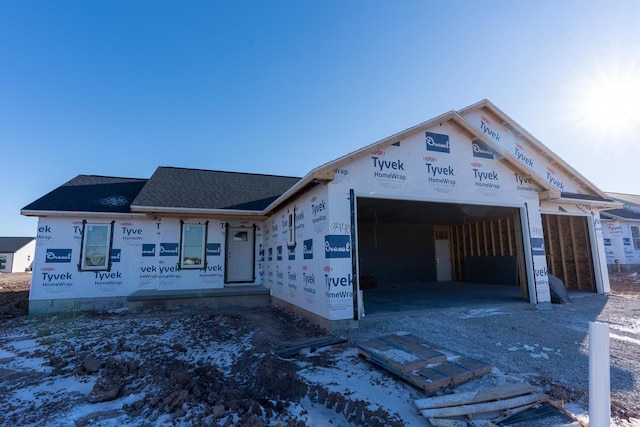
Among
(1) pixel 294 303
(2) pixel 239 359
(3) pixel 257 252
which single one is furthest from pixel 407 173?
(3) pixel 257 252

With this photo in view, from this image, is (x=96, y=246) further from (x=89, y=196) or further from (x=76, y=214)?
(x=89, y=196)

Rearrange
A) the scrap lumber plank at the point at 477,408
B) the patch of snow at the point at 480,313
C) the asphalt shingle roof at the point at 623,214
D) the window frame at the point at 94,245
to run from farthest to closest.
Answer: the asphalt shingle roof at the point at 623,214 < the window frame at the point at 94,245 < the patch of snow at the point at 480,313 < the scrap lumber plank at the point at 477,408

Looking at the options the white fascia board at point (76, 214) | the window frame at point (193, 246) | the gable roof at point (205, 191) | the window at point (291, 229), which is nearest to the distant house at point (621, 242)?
the gable roof at point (205, 191)

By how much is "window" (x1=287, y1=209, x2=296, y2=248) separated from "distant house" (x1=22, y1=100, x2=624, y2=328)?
10 cm

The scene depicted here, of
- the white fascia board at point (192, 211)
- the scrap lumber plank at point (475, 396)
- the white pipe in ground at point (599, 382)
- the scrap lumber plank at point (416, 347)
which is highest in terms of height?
the white fascia board at point (192, 211)

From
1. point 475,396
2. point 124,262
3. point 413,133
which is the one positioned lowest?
point 475,396

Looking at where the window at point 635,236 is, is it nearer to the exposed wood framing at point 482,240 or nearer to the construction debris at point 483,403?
the exposed wood framing at point 482,240

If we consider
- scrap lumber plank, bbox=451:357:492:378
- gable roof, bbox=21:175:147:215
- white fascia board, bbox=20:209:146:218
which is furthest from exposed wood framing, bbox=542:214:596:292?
gable roof, bbox=21:175:147:215

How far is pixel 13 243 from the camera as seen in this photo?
116 ft

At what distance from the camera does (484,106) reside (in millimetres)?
13055

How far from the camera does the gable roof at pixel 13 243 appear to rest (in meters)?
33.2

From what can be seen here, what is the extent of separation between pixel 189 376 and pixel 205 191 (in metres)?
8.20

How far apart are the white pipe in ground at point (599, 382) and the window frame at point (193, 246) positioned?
10.4 meters

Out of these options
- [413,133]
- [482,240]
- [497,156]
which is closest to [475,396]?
[413,133]
